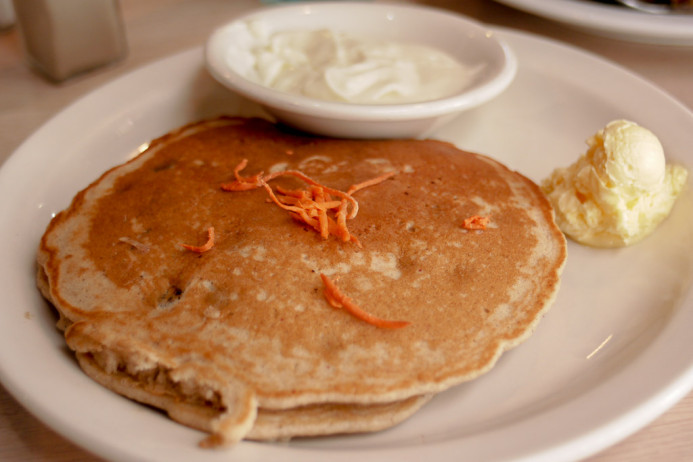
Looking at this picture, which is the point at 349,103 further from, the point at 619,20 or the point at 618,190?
the point at 619,20

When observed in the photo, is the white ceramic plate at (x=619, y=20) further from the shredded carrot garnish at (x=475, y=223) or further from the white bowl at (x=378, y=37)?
A: the shredded carrot garnish at (x=475, y=223)

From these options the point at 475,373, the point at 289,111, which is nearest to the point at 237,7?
the point at 289,111

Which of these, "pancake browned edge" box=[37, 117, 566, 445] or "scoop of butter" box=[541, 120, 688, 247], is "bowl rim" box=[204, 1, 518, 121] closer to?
"pancake browned edge" box=[37, 117, 566, 445]

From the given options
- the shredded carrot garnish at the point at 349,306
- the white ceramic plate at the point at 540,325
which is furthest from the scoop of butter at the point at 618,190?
the shredded carrot garnish at the point at 349,306

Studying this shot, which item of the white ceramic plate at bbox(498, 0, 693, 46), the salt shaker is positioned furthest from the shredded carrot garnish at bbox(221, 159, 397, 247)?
the white ceramic plate at bbox(498, 0, 693, 46)

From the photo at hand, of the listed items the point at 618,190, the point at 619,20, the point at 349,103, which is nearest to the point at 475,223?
the point at 618,190

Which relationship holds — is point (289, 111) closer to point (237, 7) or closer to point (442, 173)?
point (442, 173)
